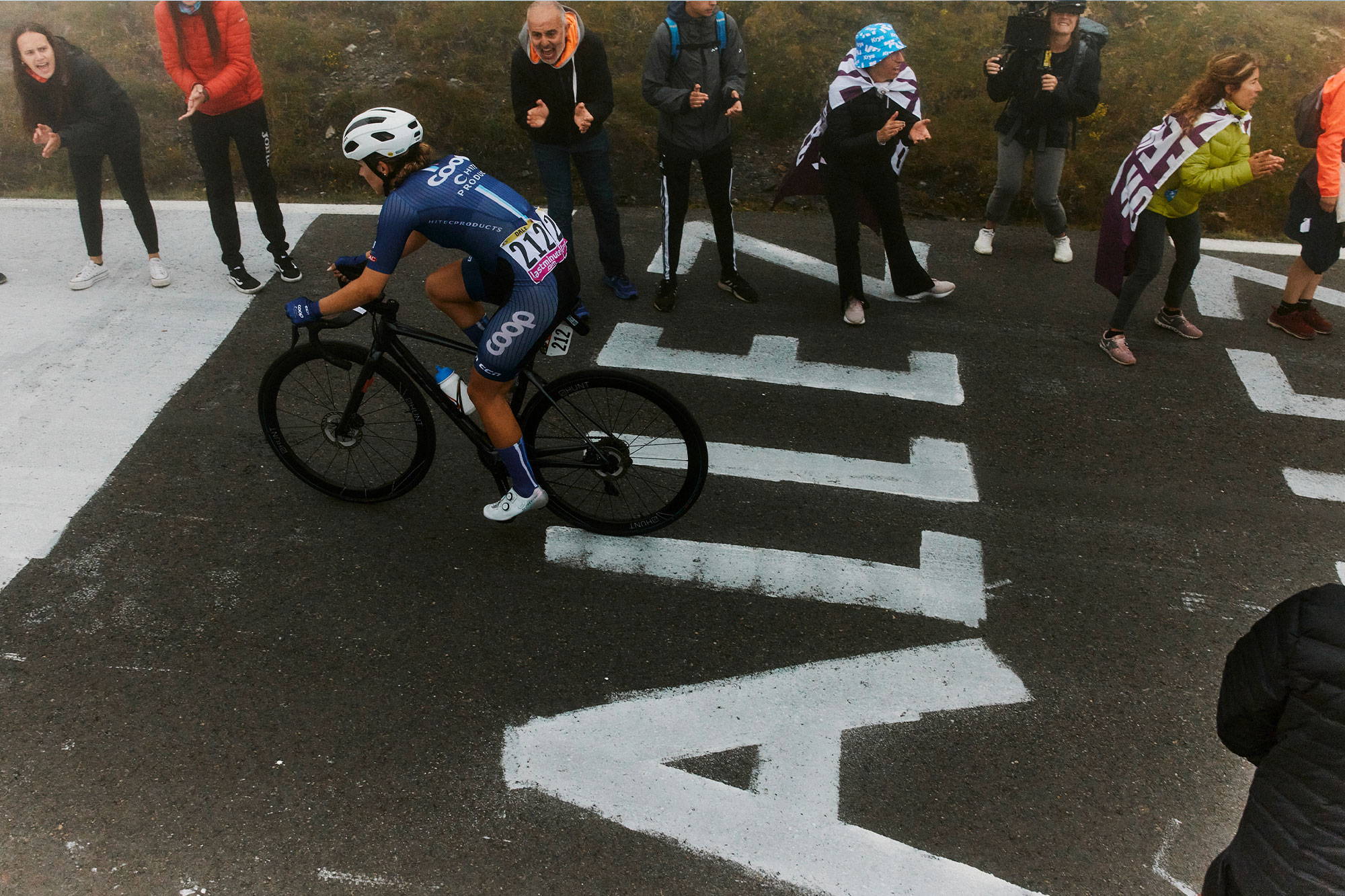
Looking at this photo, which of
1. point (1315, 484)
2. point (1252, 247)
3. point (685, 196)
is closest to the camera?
point (1315, 484)

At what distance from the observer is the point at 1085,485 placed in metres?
5.29

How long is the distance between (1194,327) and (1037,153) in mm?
1746

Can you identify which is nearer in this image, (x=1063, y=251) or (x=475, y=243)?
(x=475, y=243)

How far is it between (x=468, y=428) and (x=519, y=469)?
0.34 metres

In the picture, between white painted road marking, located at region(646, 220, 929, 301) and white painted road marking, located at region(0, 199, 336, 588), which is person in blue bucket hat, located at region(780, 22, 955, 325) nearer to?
white painted road marking, located at region(646, 220, 929, 301)

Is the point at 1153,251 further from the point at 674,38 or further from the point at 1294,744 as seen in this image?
the point at 1294,744

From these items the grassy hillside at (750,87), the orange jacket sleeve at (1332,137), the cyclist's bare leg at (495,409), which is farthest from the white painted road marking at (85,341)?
the orange jacket sleeve at (1332,137)

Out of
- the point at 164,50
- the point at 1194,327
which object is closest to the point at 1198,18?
the point at 1194,327

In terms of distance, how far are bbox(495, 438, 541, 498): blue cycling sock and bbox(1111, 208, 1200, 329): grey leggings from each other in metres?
4.20

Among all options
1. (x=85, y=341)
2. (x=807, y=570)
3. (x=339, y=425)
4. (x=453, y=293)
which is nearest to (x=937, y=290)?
(x=807, y=570)

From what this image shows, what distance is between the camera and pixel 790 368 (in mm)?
6328

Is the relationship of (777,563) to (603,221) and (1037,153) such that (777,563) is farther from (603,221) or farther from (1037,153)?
(1037,153)

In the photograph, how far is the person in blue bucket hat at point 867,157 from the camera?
20.0 feet

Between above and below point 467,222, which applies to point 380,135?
above
